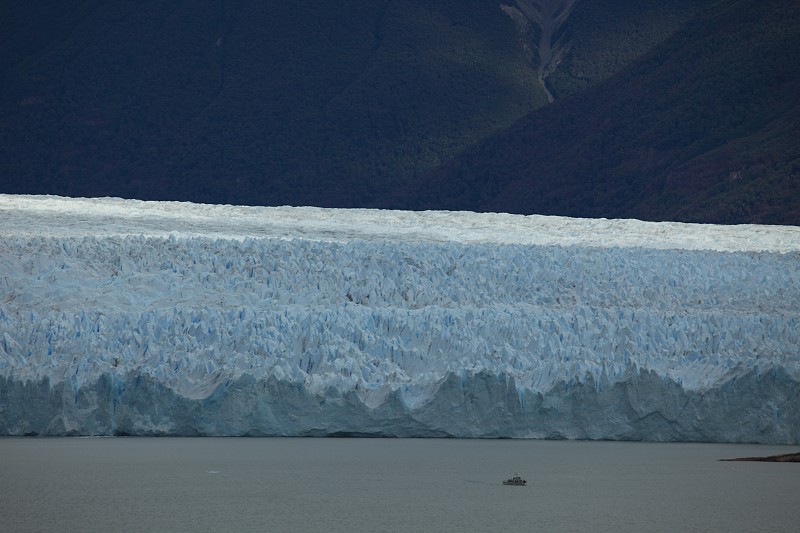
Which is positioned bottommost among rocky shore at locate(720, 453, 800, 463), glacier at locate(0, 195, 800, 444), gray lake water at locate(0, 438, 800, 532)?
gray lake water at locate(0, 438, 800, 532)

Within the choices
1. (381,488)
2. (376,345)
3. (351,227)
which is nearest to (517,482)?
(381,488)

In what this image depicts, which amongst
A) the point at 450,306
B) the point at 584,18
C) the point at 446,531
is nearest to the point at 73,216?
the point at 450,306

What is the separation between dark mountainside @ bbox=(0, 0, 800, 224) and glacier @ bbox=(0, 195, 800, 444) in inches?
1319

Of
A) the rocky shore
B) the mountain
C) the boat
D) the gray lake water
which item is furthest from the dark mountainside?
the boat

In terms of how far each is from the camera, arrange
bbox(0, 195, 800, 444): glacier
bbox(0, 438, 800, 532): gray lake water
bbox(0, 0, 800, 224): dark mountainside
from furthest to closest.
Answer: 1. bbox(0, 0, 800, 224): dark mountainside
2. bbox(0, 195, 800, 444): glacier
3. bbox(0, 438, 800, 532): gray lake water

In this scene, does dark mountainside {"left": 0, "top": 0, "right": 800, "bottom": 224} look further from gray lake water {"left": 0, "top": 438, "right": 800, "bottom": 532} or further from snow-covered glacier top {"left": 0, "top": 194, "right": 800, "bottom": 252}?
gray lake water {"left": 0, "top": 438, "right": 800, "bottom": 532}

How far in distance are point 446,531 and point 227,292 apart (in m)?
6.97

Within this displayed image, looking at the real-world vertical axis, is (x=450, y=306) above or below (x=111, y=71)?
below

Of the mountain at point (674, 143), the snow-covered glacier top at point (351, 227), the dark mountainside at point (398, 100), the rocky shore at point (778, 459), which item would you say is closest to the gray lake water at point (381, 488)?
the rocky shore at point (778, 459)

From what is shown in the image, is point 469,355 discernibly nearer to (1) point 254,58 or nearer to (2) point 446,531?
(2) point 446,531

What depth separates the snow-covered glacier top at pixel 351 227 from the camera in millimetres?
14883

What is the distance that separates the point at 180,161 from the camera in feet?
213

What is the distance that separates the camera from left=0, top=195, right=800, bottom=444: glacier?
382 inches

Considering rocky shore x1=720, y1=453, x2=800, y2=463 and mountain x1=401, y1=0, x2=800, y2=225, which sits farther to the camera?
mountain x1=401, y1=0, x2=800, y2=225
